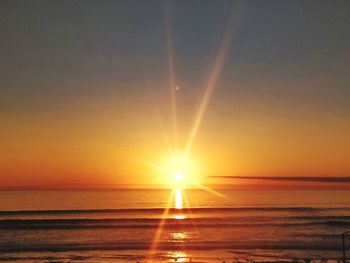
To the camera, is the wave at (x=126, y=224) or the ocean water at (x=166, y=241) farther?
the wave at (x=126, y=224)

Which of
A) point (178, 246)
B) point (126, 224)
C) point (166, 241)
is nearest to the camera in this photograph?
point (178, 246)

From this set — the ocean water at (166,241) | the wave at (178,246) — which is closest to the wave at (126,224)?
the ocean water at (166,241)

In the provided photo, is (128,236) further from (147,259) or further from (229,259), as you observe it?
(229,259)

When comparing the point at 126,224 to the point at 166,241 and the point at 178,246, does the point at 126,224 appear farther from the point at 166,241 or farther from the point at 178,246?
the point at 178,246

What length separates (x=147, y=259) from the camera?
3014cm

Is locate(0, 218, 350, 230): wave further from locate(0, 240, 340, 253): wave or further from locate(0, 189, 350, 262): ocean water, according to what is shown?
locate(0, 240, 340, 253): wave

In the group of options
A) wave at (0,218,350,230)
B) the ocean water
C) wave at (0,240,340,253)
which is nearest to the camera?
the ocean water

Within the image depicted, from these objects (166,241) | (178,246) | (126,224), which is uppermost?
(126,224)

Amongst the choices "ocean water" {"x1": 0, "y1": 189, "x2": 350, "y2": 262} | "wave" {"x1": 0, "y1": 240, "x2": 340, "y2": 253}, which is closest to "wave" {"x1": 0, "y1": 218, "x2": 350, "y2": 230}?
"ocean water" {"x1": 0, "y1": 189, "x2": 350, "y2": 262}

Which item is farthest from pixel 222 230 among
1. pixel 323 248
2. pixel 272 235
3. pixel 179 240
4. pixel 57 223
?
pixel 57 223

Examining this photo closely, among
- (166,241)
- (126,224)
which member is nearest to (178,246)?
(166,241)

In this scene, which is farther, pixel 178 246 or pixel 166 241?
pixel 166 241

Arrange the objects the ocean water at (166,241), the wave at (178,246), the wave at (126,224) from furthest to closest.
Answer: the wave at (126,224) → the wave at (178,246) → the ocean water at (166,241)

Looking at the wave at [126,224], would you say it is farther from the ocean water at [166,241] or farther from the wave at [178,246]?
the wave at [178,246]
